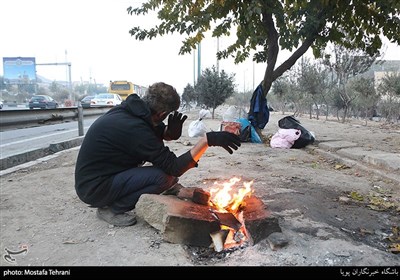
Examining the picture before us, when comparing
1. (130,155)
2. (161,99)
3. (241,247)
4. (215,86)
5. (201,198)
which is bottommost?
(241,247)

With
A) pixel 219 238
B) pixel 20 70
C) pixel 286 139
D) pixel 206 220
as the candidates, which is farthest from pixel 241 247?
pixel 20 70

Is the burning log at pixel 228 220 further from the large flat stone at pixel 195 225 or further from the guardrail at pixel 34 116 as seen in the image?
the guardrail at pixel 34 116

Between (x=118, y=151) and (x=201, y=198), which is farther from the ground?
(x=118, y=151)

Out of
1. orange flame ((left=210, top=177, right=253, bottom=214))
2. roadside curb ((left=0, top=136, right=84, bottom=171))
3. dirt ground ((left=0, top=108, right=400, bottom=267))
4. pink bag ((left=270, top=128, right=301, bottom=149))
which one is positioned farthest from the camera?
pink bag ((left=270, top=128, right=301, bottom=149))

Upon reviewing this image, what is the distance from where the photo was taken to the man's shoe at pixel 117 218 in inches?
101

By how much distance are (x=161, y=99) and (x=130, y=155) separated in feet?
1.70

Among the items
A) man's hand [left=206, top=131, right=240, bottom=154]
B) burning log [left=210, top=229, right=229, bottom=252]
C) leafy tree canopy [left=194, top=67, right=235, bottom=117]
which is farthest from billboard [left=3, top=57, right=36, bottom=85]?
burning log [left=210, top=229, right=229, bottom=252]

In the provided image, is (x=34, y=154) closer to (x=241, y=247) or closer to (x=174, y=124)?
(x=174, y=124)

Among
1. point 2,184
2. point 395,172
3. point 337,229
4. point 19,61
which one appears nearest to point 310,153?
point 395,172

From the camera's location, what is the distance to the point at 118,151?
8.18ft

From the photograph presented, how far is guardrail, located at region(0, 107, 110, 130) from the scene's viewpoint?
4465mm

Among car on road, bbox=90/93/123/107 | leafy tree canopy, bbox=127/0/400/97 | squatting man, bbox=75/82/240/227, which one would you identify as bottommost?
squatting man, bbox=75/82/240/227

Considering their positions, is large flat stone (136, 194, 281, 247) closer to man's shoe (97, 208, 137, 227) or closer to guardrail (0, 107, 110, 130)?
man's shoe (97, 208, 137, 227)

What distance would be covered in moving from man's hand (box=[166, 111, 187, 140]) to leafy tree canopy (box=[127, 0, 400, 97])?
121 inches
